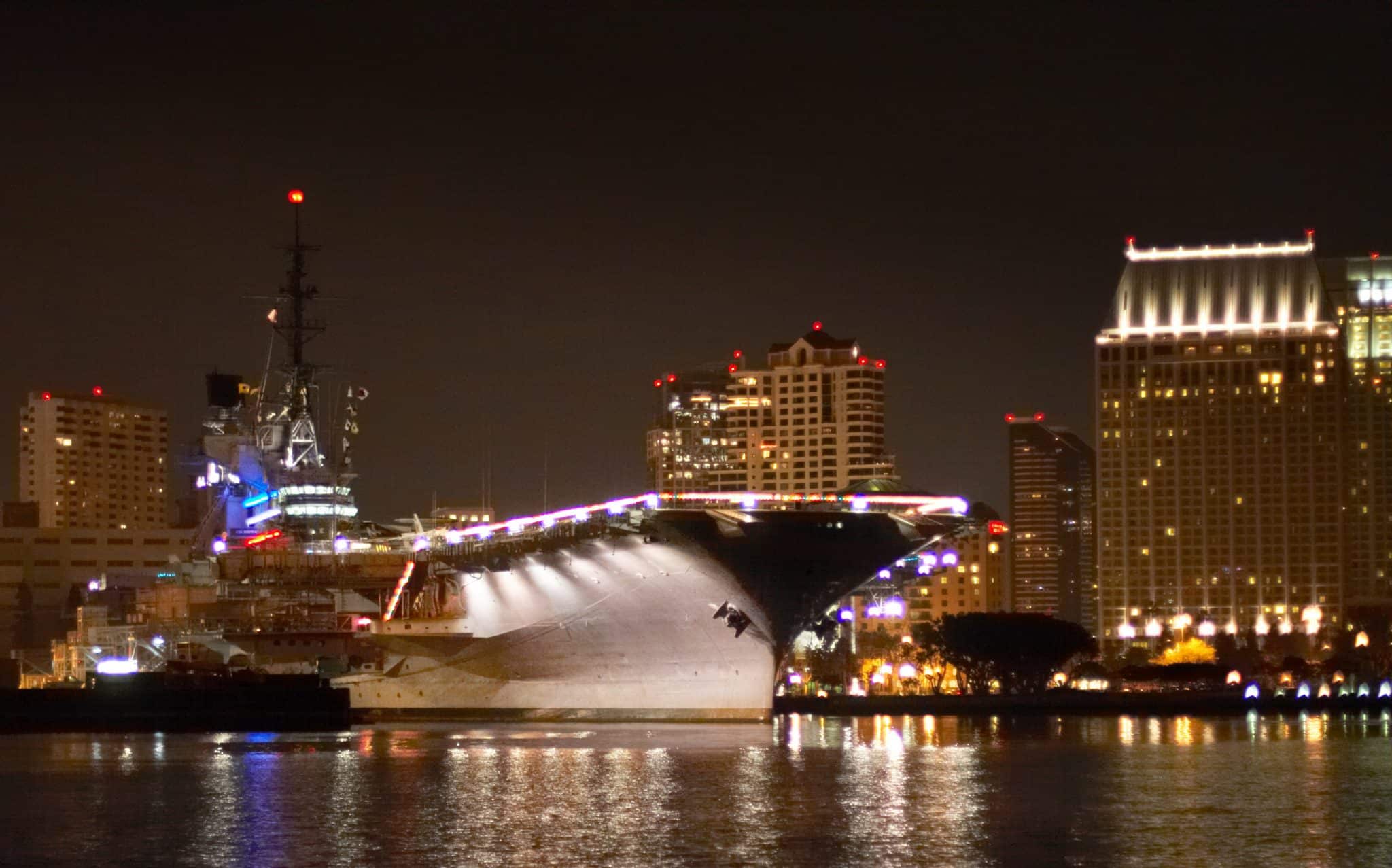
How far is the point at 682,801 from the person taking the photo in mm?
43219

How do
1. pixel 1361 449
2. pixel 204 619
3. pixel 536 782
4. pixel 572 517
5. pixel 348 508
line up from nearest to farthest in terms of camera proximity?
1. pixel 536 782
2. pixel 572 517
3. pixel 204 619
4. pixel 348 508
5. pixel 1361 449

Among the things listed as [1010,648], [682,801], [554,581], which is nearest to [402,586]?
[554,581]

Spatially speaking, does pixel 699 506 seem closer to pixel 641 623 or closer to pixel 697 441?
A: pixel 641 623

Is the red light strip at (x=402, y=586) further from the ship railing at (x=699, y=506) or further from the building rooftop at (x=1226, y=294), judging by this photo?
the building rooftop at (x=1226, y=294)

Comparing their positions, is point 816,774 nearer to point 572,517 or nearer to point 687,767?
point 687,767

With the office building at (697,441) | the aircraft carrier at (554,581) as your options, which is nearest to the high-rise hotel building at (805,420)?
the office building at (697,441)

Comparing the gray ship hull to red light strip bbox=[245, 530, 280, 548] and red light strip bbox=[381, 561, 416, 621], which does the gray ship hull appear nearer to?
red light strip bbox=[381, 561, 416, 621]

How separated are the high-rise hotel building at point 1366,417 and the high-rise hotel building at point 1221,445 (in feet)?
10.5

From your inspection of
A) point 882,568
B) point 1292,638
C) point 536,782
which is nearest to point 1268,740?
point 882,568

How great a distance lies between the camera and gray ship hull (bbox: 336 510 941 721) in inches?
2509

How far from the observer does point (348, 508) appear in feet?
287

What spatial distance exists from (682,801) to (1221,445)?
4926 inches

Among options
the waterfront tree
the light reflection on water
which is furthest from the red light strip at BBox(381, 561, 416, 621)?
the waterfront tree

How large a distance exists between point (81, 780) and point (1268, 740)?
3967 centimetres
